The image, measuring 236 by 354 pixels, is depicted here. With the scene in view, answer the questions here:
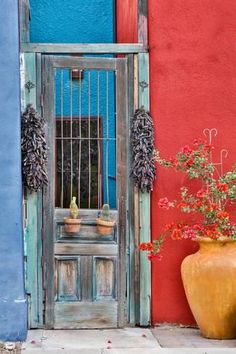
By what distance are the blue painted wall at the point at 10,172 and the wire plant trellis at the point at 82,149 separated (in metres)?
0.62

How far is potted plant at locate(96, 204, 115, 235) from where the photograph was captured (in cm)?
714

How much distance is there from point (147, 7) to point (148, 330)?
3.34 metres

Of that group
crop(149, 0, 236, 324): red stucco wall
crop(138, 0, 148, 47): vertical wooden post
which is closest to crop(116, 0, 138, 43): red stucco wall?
crop(138, 0, 148, 47): vertical wooden post

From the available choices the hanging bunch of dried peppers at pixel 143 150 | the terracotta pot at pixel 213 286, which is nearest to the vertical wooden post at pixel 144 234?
the hanging bunch of dried peppers at pixel 143 150

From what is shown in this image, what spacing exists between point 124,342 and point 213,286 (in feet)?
3.32

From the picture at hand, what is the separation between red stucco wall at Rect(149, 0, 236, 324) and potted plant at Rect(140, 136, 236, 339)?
0.28 meters

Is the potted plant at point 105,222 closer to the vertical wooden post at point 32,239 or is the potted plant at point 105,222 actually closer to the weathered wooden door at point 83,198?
the weathered wooden door at point 83,198

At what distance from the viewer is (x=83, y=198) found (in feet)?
23.6

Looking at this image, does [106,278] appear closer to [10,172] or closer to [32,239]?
[32,239]

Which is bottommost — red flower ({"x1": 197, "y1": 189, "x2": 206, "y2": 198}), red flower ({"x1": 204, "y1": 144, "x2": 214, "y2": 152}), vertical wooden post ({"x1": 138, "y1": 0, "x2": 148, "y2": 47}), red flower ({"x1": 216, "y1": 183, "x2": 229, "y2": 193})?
red flower ({"x1": 197, "y1": 189, "x2": 206, "y2": 198})

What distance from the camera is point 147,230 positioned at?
718 cm

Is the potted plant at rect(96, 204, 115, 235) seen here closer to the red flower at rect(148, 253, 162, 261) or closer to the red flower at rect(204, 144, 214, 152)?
the red flower at rect(148, 253, 162, 261)

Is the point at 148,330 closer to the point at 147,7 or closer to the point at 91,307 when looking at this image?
the point at 91,307

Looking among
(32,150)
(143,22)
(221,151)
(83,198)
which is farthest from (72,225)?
(143,22)
